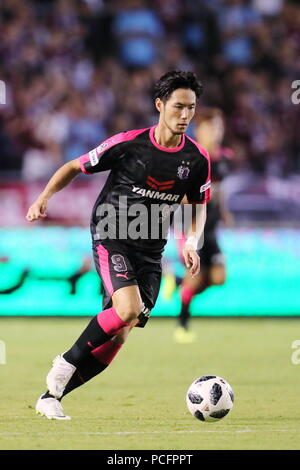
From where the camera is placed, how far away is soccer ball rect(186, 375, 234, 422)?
5.88 meters

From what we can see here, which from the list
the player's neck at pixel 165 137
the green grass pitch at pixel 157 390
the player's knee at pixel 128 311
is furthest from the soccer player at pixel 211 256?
the player's knee at pixel 128 311

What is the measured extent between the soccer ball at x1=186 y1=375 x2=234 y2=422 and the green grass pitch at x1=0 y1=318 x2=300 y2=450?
2.3 inches

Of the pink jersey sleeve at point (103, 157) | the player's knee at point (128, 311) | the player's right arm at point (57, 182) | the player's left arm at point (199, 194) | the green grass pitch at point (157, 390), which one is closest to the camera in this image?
the green grass pitch at point (157, 390)

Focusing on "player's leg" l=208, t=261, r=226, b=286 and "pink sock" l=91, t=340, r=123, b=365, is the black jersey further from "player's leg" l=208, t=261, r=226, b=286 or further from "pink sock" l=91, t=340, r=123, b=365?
"player's leg" l=208, t=261, r=226, b=286

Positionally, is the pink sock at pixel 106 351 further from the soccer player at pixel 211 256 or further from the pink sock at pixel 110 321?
the soccer player at pixel 211 256

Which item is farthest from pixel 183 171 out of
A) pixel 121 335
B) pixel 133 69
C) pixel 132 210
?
pixel 133 69

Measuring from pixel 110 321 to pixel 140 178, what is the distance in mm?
928

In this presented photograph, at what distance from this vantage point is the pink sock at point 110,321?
5.88 metres

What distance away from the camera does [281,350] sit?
999cm

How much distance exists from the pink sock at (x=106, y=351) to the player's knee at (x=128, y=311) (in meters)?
0.25

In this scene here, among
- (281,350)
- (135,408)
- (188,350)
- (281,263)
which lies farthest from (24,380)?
(281,263)

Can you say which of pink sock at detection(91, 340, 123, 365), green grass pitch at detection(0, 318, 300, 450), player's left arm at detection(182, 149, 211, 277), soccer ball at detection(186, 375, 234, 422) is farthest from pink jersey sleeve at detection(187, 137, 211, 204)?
green grass pitch at detection(0, 318, 300, 450)

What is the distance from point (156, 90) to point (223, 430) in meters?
2.11
